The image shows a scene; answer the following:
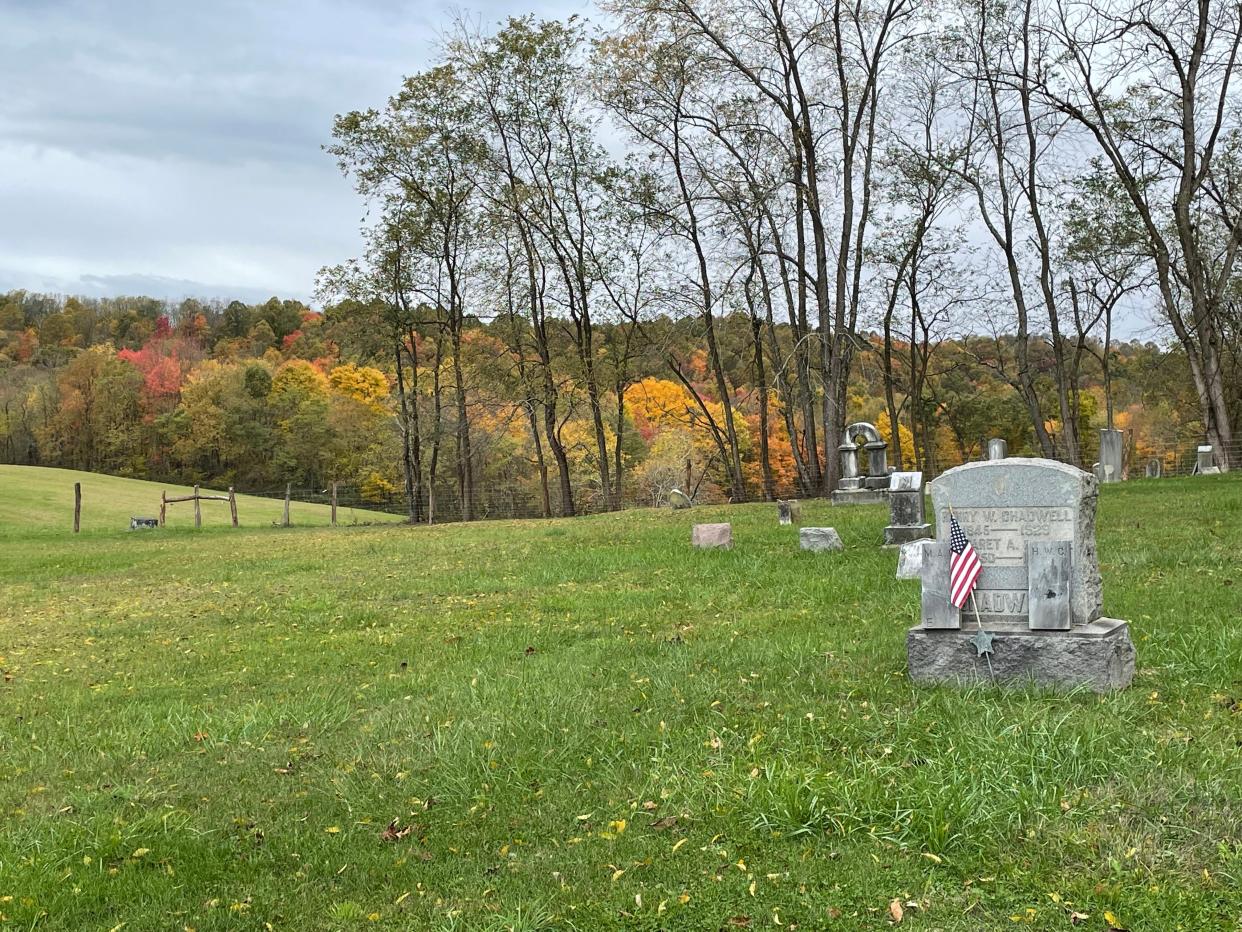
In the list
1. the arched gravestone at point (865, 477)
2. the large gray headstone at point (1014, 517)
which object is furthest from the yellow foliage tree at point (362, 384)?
the large gray headstone at point (1014, 517)

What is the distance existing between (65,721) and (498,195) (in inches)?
1233

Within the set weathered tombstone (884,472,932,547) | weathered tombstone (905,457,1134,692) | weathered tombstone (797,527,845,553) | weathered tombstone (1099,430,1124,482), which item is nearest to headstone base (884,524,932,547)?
weathered tombstone (884,472,932,547)

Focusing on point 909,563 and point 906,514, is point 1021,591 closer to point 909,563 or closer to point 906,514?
point 909,563

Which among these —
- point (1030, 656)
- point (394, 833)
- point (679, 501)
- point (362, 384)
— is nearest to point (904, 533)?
point (1030, 656)

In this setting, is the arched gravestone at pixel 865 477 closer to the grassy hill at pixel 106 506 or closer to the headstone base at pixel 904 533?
the headstone base at pixel 904 533

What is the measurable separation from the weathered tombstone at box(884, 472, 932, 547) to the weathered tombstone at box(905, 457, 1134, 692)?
7.40m

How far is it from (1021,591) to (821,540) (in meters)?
7.48

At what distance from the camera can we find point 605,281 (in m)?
35.7

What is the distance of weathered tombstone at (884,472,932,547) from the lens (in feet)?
45.7

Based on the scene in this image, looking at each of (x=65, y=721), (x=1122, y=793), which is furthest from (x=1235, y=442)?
(x=65, y=721)

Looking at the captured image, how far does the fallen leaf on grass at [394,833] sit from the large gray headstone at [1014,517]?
408 cm

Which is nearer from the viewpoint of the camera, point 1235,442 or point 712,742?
point 712,742

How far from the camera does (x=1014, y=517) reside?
21.3ft

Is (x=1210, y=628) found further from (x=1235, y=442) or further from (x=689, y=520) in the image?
(x=1235, y=442)
